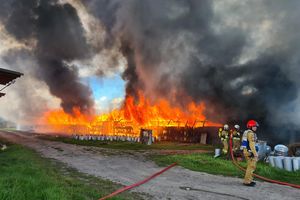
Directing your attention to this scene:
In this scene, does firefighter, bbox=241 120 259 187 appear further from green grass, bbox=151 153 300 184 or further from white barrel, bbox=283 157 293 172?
white barrel, bbox=283 157 293 172

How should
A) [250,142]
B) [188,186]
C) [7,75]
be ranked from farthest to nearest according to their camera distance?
1. [7,75]
2. [250,142]
3. [188,186]

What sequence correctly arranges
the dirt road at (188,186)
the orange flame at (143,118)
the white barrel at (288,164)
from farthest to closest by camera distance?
the orange flame at (143,118), the white barrel at (288,164), the dirt road at (188,186)

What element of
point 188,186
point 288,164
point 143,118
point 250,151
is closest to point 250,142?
point 250,151

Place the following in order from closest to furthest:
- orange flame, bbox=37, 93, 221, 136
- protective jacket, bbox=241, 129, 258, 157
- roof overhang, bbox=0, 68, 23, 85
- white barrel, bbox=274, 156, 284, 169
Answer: protective jacket, bbox=241, 129, 258, 157
white barrel, bbox=274, 156, 284, 169
roof overhang, bbox=0, 68, 23, 85
orange flame, bbox=37, 93, 221, 136

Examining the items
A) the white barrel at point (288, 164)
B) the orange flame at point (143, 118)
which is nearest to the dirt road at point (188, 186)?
the white barrel at point (288, 164)

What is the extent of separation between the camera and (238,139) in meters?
18.9

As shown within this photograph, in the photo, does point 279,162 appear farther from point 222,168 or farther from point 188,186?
point 188,186

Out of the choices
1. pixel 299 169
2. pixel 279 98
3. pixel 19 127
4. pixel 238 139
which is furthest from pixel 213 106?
pixel 19 127

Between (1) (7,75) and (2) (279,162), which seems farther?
(1) (7,75)

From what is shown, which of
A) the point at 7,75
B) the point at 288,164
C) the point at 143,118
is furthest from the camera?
the point at 143,118

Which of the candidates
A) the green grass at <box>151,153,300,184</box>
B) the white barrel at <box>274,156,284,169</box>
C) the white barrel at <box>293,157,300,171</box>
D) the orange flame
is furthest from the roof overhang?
the orange flame

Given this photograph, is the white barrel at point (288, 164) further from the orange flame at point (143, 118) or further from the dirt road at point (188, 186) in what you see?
the orange flame at point (143, 118)

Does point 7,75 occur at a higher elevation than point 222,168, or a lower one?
higher

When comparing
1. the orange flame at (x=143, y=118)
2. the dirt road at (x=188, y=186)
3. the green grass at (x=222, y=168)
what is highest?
the orange flame at (x=143, y=118)
